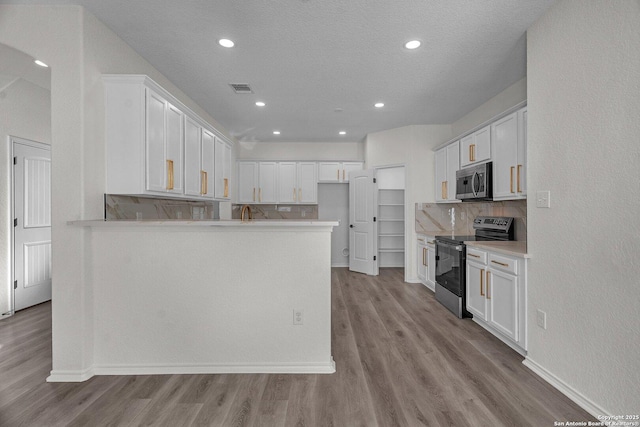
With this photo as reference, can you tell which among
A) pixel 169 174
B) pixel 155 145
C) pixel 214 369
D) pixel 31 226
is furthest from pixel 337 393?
pixel 31 226

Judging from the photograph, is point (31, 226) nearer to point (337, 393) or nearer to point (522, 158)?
point (337, 393)

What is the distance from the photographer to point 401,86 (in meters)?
3.63

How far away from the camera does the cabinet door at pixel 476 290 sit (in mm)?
3059

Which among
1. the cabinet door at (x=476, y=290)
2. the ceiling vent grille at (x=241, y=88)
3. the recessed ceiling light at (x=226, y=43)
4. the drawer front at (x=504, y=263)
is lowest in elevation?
the cabinet door at (x=476, y=290)

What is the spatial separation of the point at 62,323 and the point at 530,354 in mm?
3615

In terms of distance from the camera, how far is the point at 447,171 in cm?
469

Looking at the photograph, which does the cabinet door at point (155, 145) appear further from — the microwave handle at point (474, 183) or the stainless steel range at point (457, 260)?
the microwave handle at point (474, 183)

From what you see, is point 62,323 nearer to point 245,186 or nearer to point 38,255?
point 38,255

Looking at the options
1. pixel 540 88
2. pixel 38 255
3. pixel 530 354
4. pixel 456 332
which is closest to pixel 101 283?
pixel 38 255

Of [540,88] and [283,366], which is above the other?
[540,88]

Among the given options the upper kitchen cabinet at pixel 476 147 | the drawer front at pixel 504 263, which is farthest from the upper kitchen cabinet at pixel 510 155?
the drawer front at pixel 504 263

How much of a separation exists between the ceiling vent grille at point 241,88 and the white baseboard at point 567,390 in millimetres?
3925

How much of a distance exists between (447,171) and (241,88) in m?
3.23

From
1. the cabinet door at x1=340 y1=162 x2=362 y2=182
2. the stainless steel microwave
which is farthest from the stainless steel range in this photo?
the cabinet door at x1=340 y1=162 x2=362 y2=182
